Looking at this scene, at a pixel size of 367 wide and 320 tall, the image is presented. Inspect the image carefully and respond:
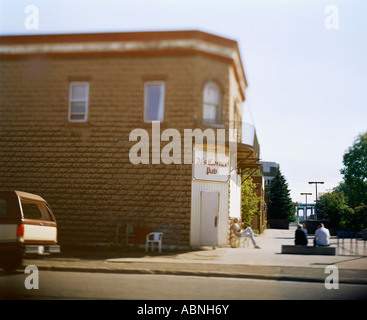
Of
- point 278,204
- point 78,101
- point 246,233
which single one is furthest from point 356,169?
point 78,101

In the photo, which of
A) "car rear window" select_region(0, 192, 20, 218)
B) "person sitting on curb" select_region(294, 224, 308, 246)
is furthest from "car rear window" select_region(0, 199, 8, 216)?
"person sitting on curb" select_region(294, 224, 308, 246)

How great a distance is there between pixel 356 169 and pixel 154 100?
131 feet

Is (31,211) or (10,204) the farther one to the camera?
(31,211)

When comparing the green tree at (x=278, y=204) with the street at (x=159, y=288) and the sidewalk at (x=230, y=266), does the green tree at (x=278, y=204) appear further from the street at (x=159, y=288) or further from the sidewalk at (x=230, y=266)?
the street at (x=159, y=288)

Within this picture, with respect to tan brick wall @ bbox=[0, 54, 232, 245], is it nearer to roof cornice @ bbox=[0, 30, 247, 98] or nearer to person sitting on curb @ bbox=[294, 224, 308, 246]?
roof cornice @ bbox=[0, 30, 247, 98]

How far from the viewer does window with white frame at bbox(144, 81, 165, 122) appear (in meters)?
18.9

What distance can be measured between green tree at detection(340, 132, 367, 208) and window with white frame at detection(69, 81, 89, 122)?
40.4 meters

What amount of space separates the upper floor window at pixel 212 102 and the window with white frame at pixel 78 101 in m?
5.10

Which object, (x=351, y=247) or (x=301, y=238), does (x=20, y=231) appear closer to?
(x=301, y=238)

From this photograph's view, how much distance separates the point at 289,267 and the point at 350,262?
2.90 m

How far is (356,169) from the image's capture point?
52.6 meters

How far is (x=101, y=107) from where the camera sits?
62.3 ft
